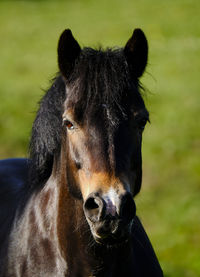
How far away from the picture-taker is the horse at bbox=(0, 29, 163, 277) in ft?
12.9

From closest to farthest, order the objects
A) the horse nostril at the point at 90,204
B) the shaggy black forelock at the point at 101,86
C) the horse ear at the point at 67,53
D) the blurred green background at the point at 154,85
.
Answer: the horse nostril at the point at 90,204 → the shaggy black forelock at the point at 101,86 → the horse ear at the point at 67,53 → the blurred green background at the point at 154,85

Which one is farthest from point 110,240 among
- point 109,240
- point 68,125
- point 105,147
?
point 68,125

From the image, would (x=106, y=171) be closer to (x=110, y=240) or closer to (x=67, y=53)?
(x=110, y=240)

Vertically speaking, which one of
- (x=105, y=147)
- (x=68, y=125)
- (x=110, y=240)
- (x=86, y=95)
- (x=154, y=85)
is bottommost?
(x=110, y=240)

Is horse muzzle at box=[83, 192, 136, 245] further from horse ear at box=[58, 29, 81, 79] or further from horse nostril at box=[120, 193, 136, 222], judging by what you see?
horse ear at box=[58, 29, 81, 79]

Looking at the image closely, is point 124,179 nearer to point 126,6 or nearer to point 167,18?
point 167,18

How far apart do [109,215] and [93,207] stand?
0.15 m

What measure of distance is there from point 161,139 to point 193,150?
107 cm

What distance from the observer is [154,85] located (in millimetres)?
20453

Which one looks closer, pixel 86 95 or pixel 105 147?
pixel 105 147

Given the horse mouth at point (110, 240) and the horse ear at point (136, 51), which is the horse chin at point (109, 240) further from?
the horse ear at point (136, 51)

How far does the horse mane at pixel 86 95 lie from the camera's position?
4.17m

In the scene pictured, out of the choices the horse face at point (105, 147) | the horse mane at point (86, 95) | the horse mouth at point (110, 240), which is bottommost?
the horse mouth at point (110, 240)

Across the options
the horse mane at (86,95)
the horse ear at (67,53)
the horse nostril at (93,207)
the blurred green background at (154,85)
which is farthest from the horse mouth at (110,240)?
the horse ear at (67,53)
